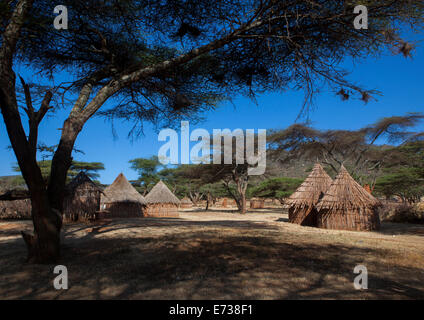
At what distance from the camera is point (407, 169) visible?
20391 millimetres

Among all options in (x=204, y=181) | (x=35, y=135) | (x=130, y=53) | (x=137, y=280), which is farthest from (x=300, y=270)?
(x=204, y=181)

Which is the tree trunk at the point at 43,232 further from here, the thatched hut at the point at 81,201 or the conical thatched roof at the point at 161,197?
the conical thatched roof at the point at 161,197

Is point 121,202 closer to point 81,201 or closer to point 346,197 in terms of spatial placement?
point 81,201

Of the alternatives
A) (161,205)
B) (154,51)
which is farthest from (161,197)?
(154,51)

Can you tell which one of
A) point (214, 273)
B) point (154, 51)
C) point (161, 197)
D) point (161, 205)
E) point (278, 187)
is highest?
point (154, 51)

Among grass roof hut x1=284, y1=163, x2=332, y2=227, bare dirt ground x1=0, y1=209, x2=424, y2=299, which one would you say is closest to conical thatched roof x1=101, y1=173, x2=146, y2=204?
grass roof hut x1=284, y1=163, x2=332, y2=227

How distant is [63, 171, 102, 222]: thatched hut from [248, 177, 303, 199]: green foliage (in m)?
23.4

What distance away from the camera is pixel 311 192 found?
14.0 metres

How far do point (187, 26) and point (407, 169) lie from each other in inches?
872

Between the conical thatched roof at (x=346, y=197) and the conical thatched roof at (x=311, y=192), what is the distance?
1551 mm

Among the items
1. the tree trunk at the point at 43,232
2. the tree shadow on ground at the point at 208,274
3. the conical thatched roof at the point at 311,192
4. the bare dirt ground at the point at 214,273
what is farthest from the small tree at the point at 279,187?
the tree trunk at the point at 43,232

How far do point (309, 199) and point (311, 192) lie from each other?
1.27 feet

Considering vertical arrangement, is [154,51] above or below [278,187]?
above
